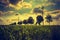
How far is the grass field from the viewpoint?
398cm

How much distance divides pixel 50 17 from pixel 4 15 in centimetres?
84

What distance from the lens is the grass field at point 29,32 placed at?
3.98 meters

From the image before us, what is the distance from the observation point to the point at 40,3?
4.01 metres

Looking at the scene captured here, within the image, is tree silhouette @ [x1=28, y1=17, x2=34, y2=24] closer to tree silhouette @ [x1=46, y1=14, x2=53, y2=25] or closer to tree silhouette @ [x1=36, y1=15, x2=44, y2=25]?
tree silhouette @ [x1=36, y1=15, x2=44, y2=25]

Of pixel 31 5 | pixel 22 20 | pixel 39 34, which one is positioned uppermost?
pixel 31 5

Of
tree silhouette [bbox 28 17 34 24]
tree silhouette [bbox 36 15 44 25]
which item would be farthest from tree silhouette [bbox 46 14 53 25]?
tree silhouette [bbox 28 17 34 24]

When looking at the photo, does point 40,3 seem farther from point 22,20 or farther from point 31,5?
point 22,20

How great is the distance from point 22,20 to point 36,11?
0.30 m

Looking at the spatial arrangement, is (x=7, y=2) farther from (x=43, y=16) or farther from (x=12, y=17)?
(x=43, y=16)

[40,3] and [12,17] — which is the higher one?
[40,3]

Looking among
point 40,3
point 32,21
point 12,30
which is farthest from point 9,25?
point 40,3

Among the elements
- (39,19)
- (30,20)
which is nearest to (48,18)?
(39,19)

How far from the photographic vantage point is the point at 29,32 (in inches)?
157

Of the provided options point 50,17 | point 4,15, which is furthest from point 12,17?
point 50,17
